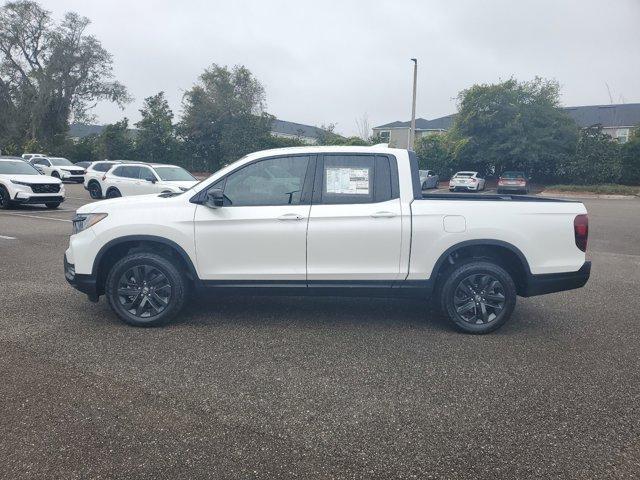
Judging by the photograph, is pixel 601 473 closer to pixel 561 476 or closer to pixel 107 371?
pixel 561 476

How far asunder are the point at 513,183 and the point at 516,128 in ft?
17.1

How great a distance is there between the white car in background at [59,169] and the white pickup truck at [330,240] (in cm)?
2911

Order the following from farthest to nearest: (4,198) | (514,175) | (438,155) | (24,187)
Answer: (438,155)
(514,175)
(4,198)
(24,187)

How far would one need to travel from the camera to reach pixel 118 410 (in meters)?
3.34

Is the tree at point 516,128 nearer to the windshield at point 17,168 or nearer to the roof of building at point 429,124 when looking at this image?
the roof of building at point 429,124

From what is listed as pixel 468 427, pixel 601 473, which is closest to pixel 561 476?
pixel 601 473

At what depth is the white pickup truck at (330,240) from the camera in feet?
15.9

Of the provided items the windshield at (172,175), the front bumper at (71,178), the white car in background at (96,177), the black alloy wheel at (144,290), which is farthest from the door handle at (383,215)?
the front bumper at (71,178)

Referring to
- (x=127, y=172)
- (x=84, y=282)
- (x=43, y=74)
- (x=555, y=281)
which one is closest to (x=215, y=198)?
(x=84, y=282)

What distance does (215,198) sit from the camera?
15.6 feet

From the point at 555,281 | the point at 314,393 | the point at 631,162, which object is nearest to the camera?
the point at 314,393

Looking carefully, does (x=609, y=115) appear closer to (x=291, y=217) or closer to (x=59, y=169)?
(x=59, y=169)

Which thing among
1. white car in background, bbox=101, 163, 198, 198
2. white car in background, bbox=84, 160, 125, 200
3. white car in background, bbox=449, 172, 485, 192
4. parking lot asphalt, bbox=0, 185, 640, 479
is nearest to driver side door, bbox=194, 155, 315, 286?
parking lot asphalt, bbox=0, 185, 640, 479

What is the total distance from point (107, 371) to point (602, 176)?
3755cm
